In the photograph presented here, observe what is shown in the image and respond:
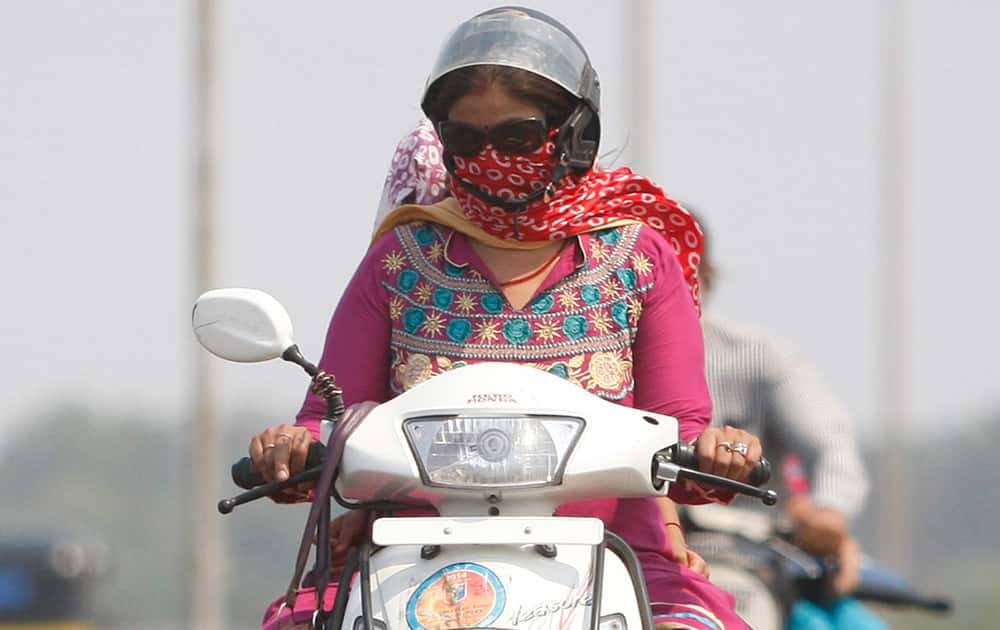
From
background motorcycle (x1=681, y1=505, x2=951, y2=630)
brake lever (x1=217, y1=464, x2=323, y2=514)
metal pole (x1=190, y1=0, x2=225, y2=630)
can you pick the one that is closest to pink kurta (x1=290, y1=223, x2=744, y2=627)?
brake lever (x1=217, y1=464, x2=323, y2=514)

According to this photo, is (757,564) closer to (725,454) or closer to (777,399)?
(777,399)

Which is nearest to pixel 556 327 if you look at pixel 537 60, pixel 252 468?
pixel 537 60

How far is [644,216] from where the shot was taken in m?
5.00

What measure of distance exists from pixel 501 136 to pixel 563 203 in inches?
11.9

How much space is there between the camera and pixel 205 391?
14.8 m

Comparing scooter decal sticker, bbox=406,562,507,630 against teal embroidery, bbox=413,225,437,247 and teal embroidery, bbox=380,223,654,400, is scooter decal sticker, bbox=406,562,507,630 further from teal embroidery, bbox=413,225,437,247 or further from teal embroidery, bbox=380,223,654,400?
teal embroidery, bbox=413,225,437,247

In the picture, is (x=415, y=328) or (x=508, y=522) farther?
(x=415, y=328)

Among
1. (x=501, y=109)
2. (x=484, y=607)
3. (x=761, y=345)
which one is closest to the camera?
(x=484, y=607)

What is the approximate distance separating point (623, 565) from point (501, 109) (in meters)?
1.10

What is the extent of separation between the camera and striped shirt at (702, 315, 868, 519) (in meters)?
7.43

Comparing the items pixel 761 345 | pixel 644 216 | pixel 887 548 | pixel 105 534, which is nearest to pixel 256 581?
pixel 105 534

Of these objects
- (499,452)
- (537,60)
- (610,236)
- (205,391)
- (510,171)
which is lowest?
(205,391)

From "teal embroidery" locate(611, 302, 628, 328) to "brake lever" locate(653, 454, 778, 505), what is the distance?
0.60 metres

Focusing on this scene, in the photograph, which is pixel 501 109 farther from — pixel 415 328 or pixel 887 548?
pixel 887 548
